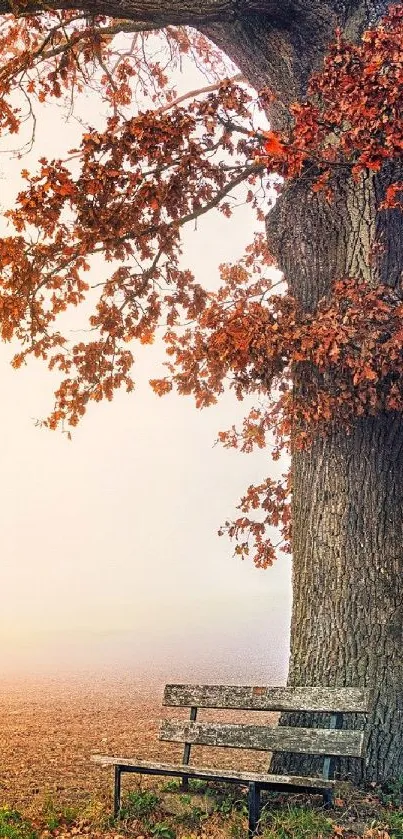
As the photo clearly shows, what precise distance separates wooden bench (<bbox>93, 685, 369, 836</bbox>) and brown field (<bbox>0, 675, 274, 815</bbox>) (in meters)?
0.85

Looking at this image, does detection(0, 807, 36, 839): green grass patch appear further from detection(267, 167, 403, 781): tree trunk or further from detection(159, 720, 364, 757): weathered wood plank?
detection(267, 167, 403, 781): tree trunk

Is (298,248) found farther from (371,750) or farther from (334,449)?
(371,750)

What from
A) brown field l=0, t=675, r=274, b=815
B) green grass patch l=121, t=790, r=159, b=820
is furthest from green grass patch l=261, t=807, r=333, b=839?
brown field l=0, t=675, r=274, b=815

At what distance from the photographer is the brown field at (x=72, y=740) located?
301 inches

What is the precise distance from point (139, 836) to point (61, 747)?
437 cm

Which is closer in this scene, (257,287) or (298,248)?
(298,248)

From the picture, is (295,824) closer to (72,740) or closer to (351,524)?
(351,524)

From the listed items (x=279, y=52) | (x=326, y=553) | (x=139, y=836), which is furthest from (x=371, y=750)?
(x=279, y=52)

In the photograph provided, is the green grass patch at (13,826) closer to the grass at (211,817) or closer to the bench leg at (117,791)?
the grass at (211,817)

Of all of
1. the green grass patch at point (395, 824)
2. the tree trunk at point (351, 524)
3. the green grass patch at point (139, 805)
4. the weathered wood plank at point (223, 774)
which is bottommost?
the green grass patch at point (395, 824)

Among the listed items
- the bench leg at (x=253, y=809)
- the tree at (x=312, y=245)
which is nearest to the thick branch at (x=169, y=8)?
the tree at (x=312, y=245)

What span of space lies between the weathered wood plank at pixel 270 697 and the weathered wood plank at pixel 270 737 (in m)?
0.19

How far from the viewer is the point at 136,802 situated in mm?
6762

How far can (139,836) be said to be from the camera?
20.2 feet
